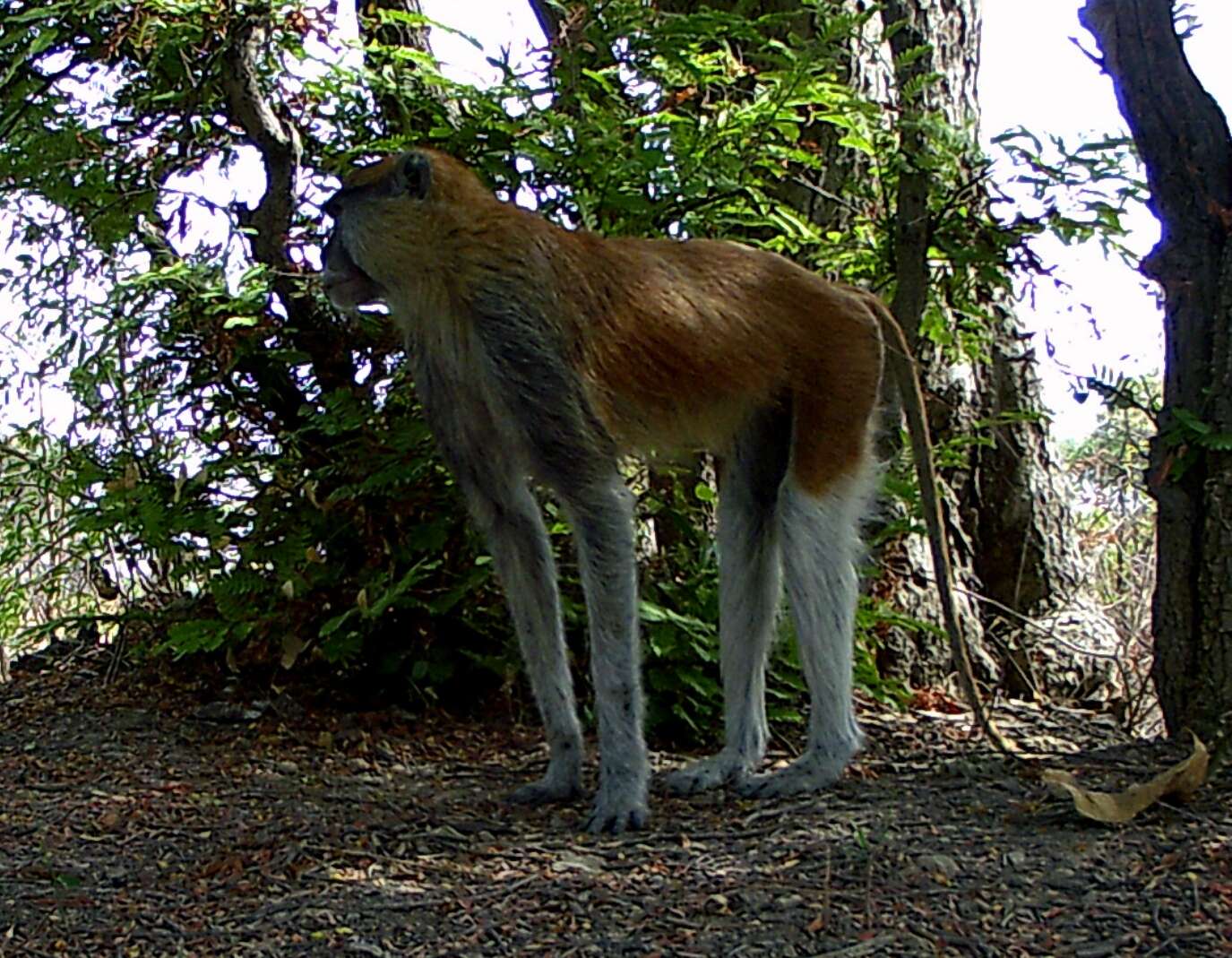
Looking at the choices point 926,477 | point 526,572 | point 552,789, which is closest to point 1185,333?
point 926,477

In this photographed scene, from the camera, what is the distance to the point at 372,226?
4.14 meters

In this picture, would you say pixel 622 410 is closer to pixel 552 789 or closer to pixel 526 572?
pixel 526 572

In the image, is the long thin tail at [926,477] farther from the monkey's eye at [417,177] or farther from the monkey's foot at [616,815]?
the monkey's eye at [417,177]

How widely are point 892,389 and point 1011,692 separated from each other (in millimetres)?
1359

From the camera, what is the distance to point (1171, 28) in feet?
13.0

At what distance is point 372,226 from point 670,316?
909 millimetres

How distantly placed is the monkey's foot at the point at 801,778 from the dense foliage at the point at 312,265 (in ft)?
1.85

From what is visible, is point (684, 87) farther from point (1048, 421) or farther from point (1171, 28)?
point (1048, 421)

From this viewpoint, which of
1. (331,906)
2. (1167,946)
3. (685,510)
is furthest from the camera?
(685,510)

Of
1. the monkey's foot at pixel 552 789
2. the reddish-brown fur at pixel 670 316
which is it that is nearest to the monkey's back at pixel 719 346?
the reddish-brown fur at pixel 670 316

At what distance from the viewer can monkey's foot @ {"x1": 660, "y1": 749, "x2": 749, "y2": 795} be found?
4172mm

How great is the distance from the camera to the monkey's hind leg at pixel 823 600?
419 centimetres

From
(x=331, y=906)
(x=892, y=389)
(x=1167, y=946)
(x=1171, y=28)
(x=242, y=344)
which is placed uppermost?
(x=1171, y=28)

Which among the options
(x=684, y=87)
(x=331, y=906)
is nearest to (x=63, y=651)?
(x=331, y=906)
